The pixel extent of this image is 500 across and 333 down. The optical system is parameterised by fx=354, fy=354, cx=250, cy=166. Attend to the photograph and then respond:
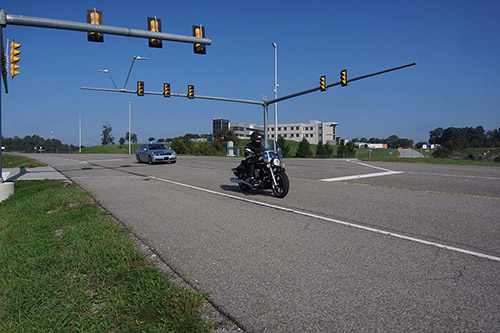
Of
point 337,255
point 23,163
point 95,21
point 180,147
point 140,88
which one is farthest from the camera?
point 180,147

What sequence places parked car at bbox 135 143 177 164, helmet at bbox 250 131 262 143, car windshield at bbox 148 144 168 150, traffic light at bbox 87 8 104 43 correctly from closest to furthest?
helmet at bbox 250 131 262 143
traffic light at bbox 87 8 104 43
parked car at bbox 135 143 177 164
car windshield at bbox 148 144 168 150

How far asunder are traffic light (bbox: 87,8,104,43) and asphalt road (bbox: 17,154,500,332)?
870 centimetres

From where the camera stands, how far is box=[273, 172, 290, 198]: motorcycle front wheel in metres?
8.66

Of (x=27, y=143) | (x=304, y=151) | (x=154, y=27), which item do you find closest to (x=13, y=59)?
(x=154, y=27)

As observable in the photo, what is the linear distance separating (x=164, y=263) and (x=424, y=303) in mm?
2734

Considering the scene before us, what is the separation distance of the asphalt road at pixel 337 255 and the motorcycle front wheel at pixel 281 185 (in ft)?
0.76

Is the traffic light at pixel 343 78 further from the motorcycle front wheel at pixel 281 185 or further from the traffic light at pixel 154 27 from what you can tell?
the motorcycle front wheel at pixel 281 185

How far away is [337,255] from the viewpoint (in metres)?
4.27

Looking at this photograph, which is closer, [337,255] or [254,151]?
[337,255]

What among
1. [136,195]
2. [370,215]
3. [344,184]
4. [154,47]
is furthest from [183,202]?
[154,47]

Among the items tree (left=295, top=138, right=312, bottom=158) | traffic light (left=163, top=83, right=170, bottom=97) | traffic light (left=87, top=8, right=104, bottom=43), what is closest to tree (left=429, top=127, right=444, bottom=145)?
tree (left=295, top=138, right=312, bottom=158)

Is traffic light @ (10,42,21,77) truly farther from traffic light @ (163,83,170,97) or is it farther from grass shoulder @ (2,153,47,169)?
traffic light @ (163,83,170,97)

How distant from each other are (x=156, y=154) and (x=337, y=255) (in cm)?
2148

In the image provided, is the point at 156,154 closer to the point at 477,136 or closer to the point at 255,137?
the point at 255,137
